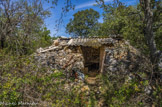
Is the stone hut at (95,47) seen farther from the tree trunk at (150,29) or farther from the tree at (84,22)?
the tree at (84,22)

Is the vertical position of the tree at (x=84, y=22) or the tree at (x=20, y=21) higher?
the tree at (x=84, y=22)

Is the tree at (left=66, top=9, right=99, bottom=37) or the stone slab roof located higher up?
the tree at (left=66, top=9, right=99, bottom=37)

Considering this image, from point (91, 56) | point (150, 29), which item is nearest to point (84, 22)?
point (91, 56)

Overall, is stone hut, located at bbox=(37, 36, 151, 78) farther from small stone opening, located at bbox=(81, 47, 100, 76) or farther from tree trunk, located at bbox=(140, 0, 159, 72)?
small stone opening, located at bbox=(81, 47, 100, 76)

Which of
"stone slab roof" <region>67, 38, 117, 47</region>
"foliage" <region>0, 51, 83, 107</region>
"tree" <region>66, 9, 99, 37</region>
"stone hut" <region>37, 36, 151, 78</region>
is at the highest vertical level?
"tree" <region>66, 9, 99, 37</region>

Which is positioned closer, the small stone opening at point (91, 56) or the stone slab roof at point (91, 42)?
the stone slab roof at point (91, 42)

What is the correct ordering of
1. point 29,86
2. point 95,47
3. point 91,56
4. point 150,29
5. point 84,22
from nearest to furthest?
point 29,86
point 150,29
point 95,47
point 91,56
point 84,22

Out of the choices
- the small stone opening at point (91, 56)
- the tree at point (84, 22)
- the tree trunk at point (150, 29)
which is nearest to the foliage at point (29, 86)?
the tree trunk at point (150, 29)

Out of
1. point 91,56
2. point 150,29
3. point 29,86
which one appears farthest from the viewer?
point 91,56

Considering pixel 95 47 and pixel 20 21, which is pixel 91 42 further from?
pixel 20 21

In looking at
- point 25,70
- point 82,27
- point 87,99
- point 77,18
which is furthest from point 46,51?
point 77,18

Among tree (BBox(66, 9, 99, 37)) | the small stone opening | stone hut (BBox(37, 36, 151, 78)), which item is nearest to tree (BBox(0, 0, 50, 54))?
stone hut (BBox(37, 36, 151, 78))

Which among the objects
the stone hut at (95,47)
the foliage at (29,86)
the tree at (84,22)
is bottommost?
the foliage at (29,86)

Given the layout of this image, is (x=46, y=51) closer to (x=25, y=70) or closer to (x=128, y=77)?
(x=25, y=70)
